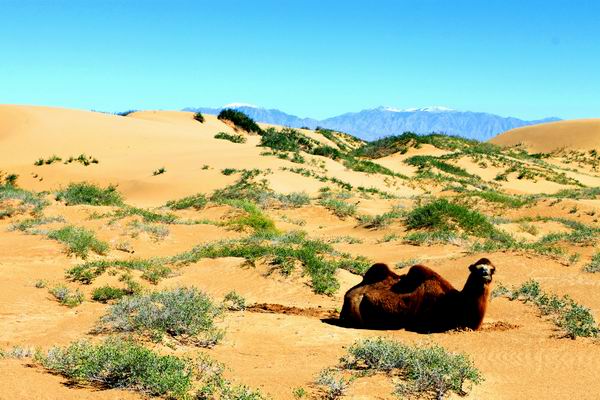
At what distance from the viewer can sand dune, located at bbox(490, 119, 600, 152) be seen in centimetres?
6556

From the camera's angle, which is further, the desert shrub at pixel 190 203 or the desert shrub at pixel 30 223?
the desert shrub at pixel 190 203

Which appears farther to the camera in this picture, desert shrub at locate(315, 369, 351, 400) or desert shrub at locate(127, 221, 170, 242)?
desert shrub at locate(127, 221, 170, 242)

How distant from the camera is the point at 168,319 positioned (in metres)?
7.68

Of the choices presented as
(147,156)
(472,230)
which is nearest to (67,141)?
(147,156)

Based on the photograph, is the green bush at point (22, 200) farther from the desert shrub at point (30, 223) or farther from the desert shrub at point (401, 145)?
the desert shrub at point (401, 145)

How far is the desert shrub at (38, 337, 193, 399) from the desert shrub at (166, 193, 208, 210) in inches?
702

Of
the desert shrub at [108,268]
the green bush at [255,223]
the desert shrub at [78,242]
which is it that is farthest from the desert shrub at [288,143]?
the desert shrub at [108,268]

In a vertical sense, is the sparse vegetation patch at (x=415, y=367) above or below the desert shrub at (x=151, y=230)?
above

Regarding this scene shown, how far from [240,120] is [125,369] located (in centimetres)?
6332

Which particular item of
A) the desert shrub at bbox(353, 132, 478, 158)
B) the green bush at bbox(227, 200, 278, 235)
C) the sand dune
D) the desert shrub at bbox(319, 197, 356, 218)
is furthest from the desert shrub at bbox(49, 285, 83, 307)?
the sand dune

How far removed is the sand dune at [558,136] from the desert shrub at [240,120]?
113ft

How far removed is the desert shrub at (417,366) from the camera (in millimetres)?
5828

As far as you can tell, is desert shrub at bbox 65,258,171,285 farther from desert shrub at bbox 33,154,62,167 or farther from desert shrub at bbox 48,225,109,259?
desert shrub at bbox 33,154,62,167

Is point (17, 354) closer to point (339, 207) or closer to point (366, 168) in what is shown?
point (339, 207)
